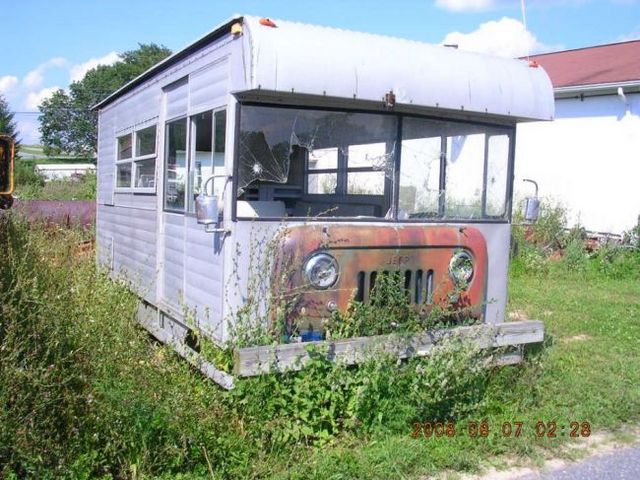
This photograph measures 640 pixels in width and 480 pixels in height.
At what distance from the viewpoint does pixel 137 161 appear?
691 centimetres

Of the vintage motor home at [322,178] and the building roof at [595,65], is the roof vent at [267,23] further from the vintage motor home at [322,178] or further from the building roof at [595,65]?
the building roof at [595,65]

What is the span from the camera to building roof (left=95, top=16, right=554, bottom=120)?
4238 mm

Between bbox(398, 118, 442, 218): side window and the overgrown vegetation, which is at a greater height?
bbox(398, 118, 442, 218): side window

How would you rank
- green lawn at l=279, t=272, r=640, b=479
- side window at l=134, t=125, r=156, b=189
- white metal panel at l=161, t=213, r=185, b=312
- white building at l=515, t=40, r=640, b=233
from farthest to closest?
1. white building at l=515, t=40, r=640, b=233
2. side window at l=134, t=125, r=156, b=189
3. white metal panel at l=161, t=213, r=185, b=312
4. green lawn at l=279, t=272, r=640, b=479

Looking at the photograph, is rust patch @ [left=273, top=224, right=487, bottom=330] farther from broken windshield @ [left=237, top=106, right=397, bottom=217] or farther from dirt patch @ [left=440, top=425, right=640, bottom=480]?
dirt patch @ [left=440, top=425, right=640, bottom=480]

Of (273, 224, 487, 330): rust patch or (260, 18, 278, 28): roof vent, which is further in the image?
(273, 224, 487, 330): rust patch

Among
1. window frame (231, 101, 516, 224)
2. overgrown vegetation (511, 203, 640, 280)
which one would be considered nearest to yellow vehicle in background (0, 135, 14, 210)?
window frame (231, 101, 516, 224)

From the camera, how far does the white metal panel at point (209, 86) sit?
4.62m

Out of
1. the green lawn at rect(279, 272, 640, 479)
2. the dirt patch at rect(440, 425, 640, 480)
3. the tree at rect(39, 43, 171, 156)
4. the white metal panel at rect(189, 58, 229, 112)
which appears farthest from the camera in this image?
the tree at rect(39, 43, 171, 156)

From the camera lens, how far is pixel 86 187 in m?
23.9

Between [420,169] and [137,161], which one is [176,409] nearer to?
[420,169]

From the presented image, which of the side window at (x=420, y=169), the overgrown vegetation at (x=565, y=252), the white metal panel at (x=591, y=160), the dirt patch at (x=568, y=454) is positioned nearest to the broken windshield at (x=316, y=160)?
the side window at (x=420, y=169)

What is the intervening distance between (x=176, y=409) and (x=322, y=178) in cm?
241

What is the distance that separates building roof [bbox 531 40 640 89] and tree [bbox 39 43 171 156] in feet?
178
